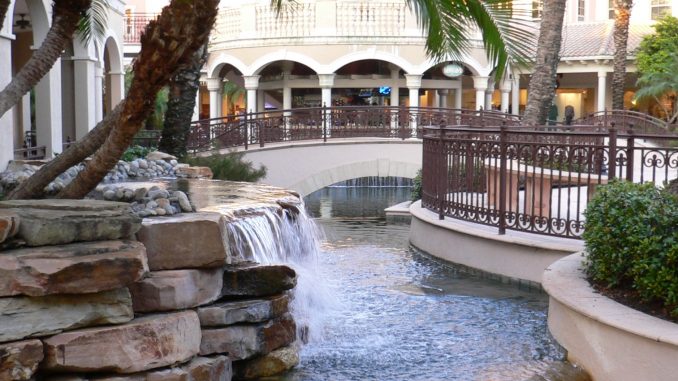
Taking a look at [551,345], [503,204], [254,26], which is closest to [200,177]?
[503,204]

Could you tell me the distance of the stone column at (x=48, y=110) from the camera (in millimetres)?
15789

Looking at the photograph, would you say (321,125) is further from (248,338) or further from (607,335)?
(607,335)

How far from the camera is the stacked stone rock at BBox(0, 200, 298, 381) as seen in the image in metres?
5.78

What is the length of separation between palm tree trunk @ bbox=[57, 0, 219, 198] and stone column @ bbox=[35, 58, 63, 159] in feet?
31.8

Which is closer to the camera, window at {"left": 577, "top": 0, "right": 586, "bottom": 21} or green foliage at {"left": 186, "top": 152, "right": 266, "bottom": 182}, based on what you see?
green foliage at {"left": 186, "top": 152, "right": 266, "bottom": 182}

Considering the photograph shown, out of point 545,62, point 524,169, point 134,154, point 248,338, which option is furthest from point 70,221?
point 545,62

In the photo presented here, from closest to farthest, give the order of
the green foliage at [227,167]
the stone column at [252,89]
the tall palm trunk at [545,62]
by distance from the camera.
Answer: the green foliage at [227,167] → the tall palm trunk at [545,62] → the stone column at [252,89]

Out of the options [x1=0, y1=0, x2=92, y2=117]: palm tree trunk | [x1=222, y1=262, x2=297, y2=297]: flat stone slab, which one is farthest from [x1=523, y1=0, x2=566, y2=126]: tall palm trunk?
[x1=222, y1=262, x2=297, y2=297]: flat stone slab

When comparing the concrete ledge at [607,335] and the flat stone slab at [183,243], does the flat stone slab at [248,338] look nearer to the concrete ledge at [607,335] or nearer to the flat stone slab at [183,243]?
the flat stone slab at [183,243]

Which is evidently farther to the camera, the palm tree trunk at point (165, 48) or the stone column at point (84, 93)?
the stone column at point (84, 93)

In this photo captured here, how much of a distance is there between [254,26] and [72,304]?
27.3m

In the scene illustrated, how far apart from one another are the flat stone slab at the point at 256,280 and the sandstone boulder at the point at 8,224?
69.4 inches

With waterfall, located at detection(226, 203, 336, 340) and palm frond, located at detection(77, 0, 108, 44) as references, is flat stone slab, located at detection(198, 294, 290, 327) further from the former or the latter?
palm frond, located at detection(77, 0, 108, 44)

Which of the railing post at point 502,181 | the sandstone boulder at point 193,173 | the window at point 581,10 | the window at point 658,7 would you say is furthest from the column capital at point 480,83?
the railing post at point 502,181
